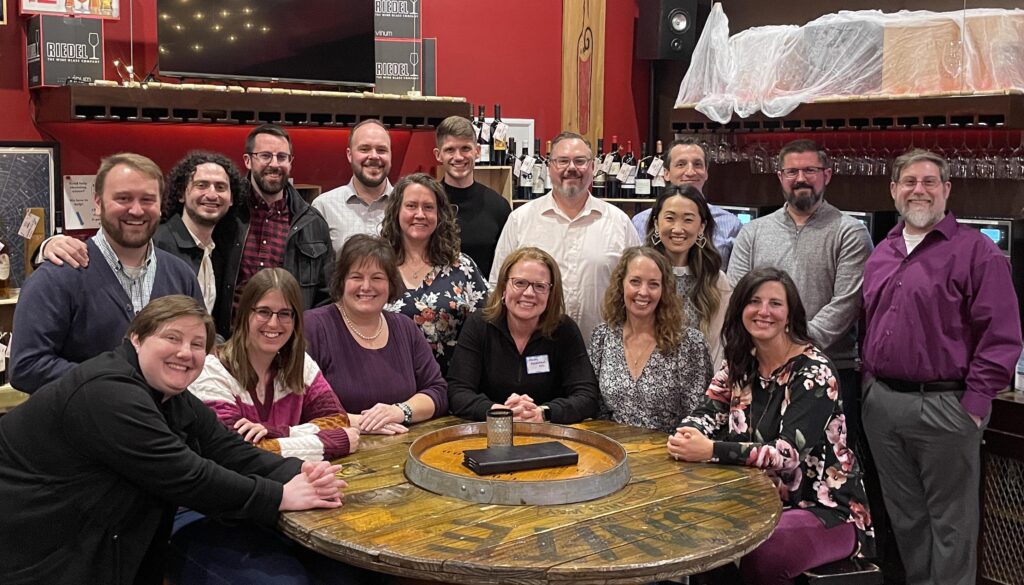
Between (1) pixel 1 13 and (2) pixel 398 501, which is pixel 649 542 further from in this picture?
(1) pixel 1 13

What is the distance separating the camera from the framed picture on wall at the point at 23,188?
4848 millimetres

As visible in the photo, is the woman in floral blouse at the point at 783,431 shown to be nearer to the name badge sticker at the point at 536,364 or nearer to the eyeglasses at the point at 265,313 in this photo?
the name badge sticker at the point at 536,364

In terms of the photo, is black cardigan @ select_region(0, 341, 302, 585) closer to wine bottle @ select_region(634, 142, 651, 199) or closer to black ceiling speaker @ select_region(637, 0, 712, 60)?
wine bottle @ select_region(634, 142, 651, 199)

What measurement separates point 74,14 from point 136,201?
7.05ft

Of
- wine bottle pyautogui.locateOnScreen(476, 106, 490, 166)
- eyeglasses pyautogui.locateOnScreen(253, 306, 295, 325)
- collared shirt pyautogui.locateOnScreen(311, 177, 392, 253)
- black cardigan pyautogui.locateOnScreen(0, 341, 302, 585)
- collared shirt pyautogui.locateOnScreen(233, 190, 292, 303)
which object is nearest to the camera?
black cardigan pyautogui.locateOnScreen(0, 341, 302, 585)

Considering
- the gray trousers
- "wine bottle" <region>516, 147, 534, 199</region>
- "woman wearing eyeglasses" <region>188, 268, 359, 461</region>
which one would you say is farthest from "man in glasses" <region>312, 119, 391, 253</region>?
the gray trousers

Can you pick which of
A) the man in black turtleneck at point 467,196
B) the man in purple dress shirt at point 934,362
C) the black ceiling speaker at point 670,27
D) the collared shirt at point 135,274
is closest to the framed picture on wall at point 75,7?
the man in black turtleneck at point 467,196

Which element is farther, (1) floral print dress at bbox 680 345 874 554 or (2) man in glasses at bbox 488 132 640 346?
(2) man in glasses at bbox 488 132 640 346

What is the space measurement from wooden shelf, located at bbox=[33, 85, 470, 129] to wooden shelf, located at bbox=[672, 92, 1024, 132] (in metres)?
1.88

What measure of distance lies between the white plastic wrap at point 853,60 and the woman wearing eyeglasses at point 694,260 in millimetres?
1869

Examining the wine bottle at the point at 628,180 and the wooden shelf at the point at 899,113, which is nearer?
the wooden shelf at the point at 899,113

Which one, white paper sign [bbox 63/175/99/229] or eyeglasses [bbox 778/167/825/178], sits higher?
eyeglasses [bbox 778/167/825/178]

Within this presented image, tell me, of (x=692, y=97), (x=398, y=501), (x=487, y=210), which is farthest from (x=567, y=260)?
(x=692, y=97)

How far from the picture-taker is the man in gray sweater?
14.0 feet
